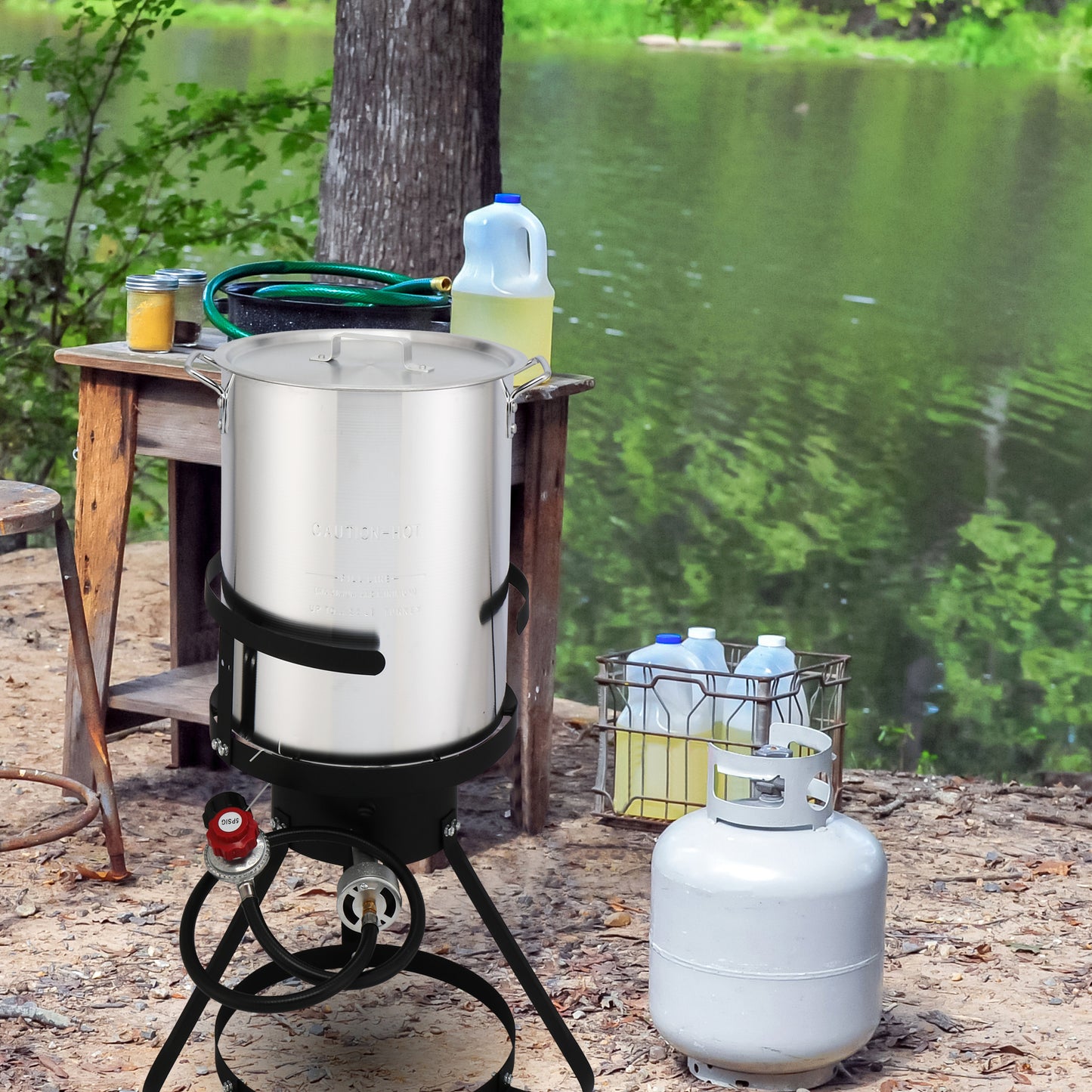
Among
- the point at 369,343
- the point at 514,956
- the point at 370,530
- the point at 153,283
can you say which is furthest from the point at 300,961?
the point at 153,283

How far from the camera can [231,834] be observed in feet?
6.70

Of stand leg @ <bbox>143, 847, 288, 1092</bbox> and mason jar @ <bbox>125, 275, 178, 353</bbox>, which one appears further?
mason jar @ <bbox>125, 275, 178, 353</bbox>

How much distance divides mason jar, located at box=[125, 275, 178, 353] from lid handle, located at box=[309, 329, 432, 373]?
976 millimetres

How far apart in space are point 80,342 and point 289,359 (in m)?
3.90

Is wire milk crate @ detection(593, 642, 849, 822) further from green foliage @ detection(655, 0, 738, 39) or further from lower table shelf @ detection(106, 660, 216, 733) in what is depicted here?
green foliage @ detection(655, 0, 738, 39)

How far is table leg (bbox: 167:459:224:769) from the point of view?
3500mm

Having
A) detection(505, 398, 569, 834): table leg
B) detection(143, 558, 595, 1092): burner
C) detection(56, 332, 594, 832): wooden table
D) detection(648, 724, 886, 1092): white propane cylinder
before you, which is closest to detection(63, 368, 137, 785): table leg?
detection(56, 332, 594, 832): wooden table

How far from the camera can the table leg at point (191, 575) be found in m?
3.50

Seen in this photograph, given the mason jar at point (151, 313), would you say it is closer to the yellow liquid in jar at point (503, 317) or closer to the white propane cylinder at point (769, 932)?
the yellow liquid in jar at point (503, 317)

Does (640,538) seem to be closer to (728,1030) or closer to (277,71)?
(728,1030)

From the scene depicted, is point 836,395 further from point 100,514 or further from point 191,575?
point 100,514

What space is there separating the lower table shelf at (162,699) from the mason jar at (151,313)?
0.78 metres

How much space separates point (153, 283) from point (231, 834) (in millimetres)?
1473

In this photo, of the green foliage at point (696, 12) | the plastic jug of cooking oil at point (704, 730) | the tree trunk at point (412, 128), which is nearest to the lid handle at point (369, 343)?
the plastic jug of cooking oil at point (704, 730)
